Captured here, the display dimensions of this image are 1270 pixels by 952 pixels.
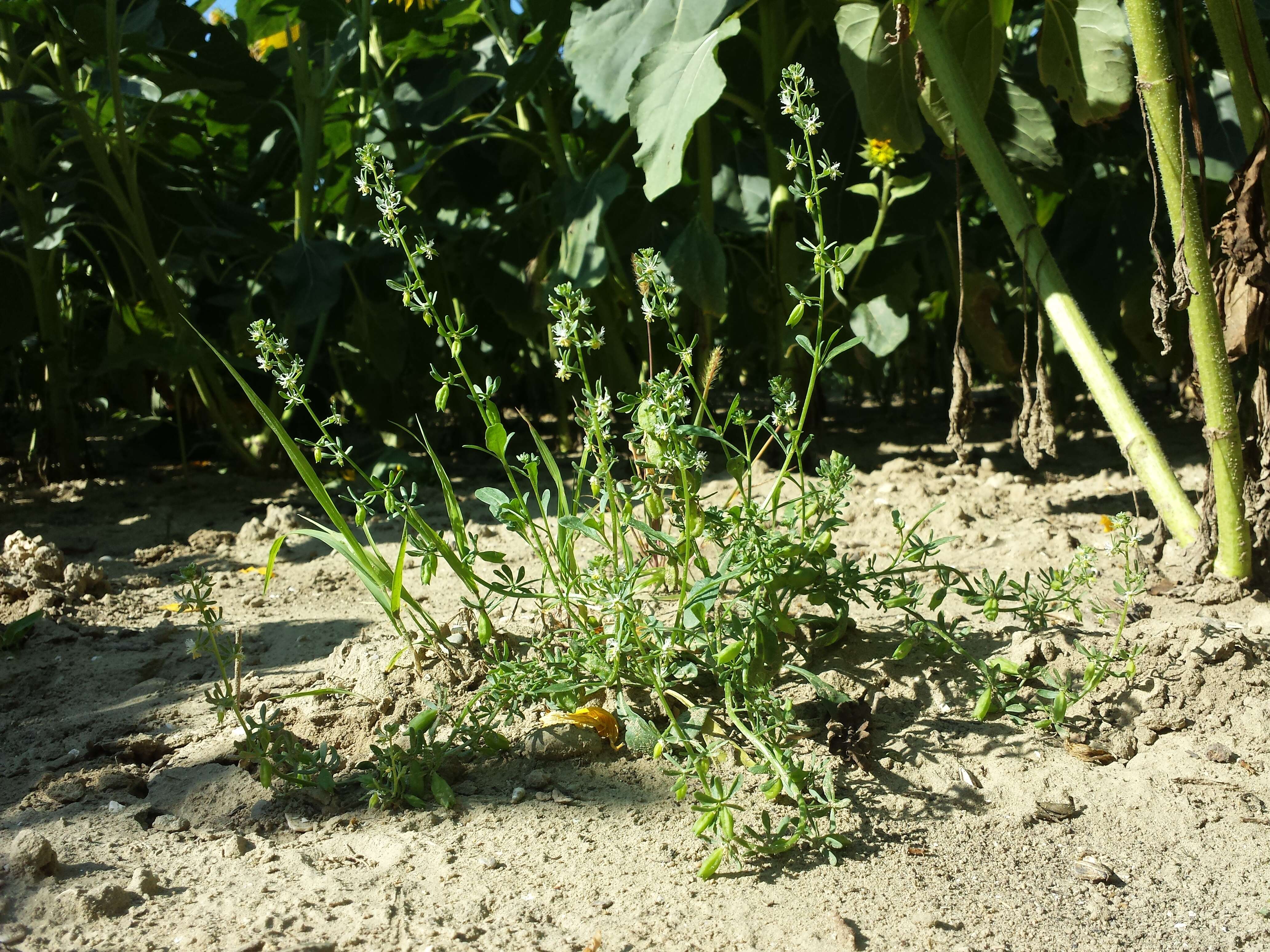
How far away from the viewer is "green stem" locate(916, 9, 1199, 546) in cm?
197

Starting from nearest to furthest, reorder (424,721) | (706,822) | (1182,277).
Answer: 1. (706,822)
2. (424,721)
3. (1182,277)

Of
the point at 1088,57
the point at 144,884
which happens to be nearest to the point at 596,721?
the point at 144,884

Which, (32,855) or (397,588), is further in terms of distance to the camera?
(397,588)

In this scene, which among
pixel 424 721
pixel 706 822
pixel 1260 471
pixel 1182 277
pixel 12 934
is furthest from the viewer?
pixel 1260 471

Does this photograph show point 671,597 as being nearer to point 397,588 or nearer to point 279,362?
point 397,588

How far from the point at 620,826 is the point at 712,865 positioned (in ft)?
0.67

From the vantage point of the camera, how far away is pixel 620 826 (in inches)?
58.0

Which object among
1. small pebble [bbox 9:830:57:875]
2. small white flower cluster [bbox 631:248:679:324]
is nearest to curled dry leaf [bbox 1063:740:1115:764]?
small white flower cluster [bbox 631:248:679:324]

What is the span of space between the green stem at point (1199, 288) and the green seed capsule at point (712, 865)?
118cm

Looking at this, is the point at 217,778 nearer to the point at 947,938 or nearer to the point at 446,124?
the point at 947,938

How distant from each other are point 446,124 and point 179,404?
1510 mm

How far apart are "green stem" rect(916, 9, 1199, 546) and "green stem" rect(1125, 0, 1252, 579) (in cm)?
8

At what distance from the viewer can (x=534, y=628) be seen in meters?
1.93

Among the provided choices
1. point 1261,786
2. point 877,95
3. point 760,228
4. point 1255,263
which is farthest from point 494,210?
point 1261,786
